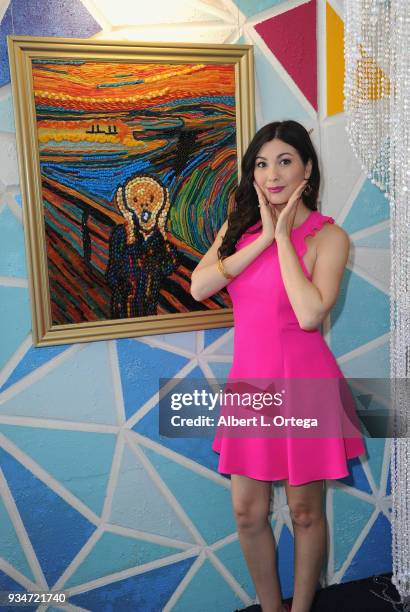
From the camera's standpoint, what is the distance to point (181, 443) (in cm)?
216

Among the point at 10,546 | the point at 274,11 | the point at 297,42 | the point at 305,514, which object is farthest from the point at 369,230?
the point at 10,546

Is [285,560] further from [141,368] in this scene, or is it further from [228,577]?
[141,368]

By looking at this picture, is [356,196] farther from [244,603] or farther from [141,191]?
[244,603]

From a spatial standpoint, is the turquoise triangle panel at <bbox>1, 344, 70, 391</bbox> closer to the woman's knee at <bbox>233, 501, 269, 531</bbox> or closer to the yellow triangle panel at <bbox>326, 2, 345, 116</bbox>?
the woman's knee at <bbox>233, 501, 269, 531</bbox>

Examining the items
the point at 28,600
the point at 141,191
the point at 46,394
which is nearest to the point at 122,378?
the point at 46,394

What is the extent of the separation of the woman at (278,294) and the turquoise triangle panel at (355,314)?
0.41m

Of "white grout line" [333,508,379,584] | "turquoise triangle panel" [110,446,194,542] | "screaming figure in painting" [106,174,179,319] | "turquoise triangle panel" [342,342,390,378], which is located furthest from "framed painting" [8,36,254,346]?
"white grout line" [333,508,379,584]

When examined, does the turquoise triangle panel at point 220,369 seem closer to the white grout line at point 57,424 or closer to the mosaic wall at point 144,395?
the mosaic wall at point 144,395

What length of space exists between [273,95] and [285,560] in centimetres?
166

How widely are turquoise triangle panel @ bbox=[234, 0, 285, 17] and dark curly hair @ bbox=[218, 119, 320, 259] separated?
0.42m

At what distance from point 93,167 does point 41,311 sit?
0.47 meters

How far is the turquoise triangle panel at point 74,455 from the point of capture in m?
1.99

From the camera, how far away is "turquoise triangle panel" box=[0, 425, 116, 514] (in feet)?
6.52

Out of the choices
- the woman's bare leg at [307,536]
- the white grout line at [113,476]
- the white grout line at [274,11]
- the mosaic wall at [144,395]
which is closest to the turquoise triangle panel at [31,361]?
the mosaic wall at [144,395]
